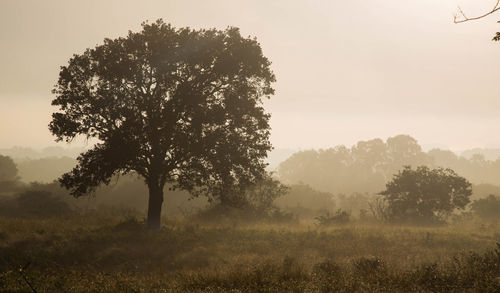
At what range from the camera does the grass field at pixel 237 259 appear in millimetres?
8867

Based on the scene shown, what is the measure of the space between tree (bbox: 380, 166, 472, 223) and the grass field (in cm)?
500

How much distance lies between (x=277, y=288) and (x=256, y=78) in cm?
1347

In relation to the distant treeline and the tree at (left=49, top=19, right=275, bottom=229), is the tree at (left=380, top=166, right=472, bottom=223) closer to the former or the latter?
the tree at (left=49, top=19, right=275, bottom=229)

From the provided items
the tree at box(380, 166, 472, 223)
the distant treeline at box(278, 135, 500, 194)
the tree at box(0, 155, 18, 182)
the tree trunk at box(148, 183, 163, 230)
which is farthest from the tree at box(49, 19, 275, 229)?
the distant treeline at box(278, 135, 500, 194)

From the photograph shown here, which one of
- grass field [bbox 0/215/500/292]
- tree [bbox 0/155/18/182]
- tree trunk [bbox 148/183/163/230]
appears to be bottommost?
grass field [bbox 0/215/500/292]

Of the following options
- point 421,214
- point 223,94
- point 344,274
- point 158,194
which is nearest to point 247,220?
point 158,194

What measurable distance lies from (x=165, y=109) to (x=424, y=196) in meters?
23.7

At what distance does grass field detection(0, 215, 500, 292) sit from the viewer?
29.1ft

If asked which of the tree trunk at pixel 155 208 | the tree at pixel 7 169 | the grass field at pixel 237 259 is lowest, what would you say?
the grass field at pixel 237 259

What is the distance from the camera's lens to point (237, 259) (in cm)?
1318

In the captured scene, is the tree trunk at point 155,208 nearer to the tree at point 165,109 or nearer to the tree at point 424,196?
the tree at point 165,109

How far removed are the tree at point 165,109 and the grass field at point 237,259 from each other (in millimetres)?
2976

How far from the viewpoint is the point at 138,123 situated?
57.4 ft

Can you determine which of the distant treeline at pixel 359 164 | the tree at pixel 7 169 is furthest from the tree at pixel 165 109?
the distant treeline at pixel 359 164
